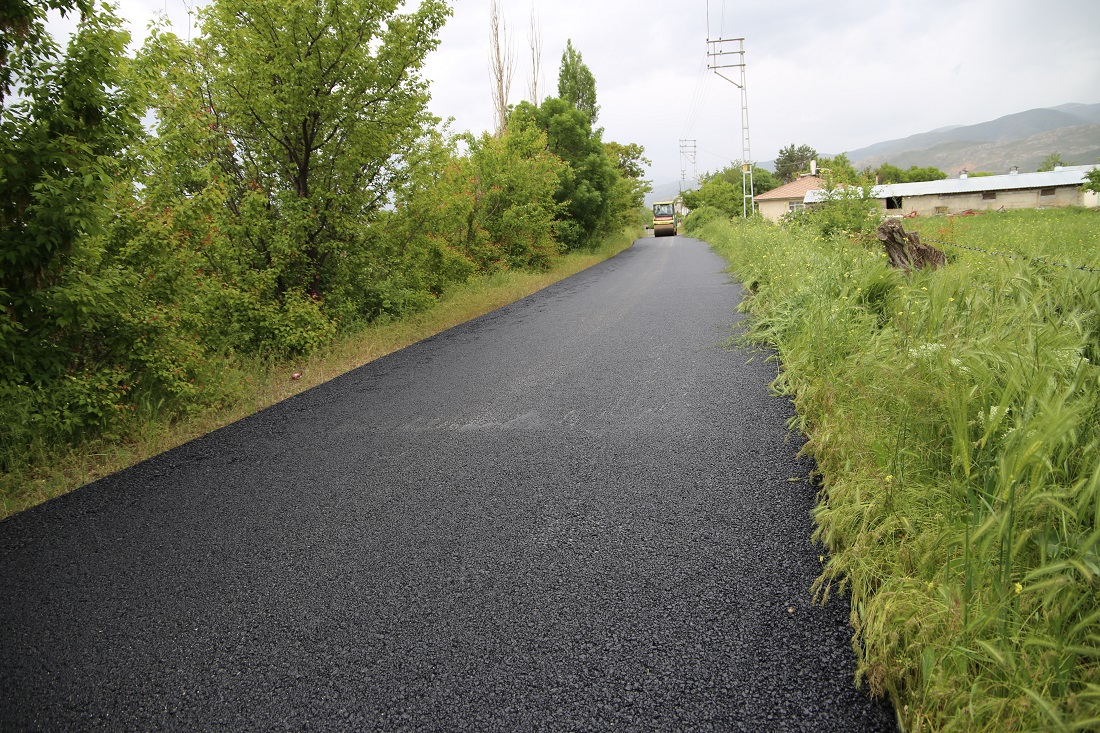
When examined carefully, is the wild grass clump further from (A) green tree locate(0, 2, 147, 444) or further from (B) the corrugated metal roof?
(B) the corrugated metal roof

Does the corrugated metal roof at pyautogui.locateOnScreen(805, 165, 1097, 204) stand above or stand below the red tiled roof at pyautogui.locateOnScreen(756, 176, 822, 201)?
below

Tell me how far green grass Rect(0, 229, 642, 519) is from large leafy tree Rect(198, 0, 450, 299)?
1168mm

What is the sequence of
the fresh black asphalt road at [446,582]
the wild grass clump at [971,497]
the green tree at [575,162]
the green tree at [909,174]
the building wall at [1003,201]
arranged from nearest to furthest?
the wild grass clump at [971,497] → the fresh black asphalt road at [446,582] → the green tree at [575,162] → the building wall at [1003,201] → the green tree at [909,174]

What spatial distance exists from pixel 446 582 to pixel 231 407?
4010mm

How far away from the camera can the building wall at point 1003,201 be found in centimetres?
5147

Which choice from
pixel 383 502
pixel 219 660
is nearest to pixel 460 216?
pixel 383 502

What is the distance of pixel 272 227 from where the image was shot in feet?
24.8

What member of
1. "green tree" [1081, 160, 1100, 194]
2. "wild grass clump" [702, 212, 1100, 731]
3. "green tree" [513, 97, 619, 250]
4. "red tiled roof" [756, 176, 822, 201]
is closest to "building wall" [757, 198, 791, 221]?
"red tiled roof" [756, 176, 822, 201]

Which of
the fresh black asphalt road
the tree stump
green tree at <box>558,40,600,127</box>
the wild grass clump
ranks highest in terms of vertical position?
green tree at <box>558,40,600,127</box>

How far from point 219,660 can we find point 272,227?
6400 mm

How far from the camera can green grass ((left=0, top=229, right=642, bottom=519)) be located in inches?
163

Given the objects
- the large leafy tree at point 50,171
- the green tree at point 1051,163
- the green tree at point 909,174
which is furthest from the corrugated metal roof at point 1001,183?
the large leafy tree at point 50,171

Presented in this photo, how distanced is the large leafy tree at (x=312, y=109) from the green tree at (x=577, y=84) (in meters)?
28.7

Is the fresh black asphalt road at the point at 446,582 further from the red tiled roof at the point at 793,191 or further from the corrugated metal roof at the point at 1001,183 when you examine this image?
the red tiled roof at the point at 793,191
